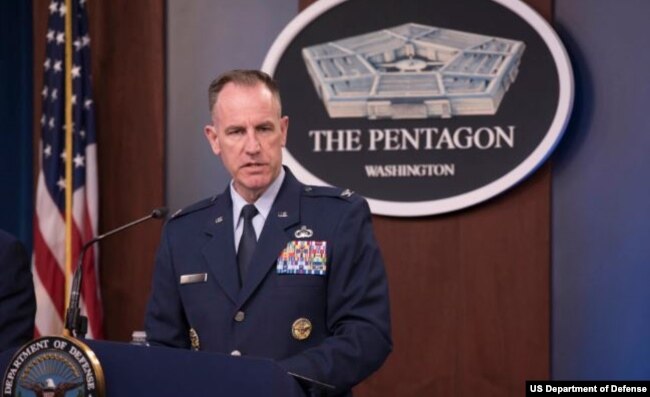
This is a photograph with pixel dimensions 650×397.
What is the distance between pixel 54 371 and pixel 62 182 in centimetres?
265

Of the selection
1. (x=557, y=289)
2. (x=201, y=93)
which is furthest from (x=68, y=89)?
(x=557, y=289)

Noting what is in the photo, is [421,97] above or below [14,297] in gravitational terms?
above

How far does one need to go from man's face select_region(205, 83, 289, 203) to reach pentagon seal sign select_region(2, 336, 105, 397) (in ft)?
2.09

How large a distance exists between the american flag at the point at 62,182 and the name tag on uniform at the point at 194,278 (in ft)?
6.64

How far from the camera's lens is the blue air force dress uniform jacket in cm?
235

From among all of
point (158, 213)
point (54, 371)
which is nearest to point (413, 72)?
point (158, 213)

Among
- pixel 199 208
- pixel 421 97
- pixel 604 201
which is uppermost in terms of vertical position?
pixel 421 97

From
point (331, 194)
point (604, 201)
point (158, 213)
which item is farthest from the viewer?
point (604, 201)

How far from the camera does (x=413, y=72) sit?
4.14 meters

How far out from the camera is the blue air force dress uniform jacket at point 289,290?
2354mm

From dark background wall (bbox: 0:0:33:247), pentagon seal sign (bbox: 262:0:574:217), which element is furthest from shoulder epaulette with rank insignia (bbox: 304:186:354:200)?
dark background wall (bbox: 0:0:33:247)

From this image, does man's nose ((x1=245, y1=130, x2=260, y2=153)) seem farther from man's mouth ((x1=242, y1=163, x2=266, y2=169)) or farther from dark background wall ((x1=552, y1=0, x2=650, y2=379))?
dark background wall ((x1=552, y1=0, x2=650, y2=379))

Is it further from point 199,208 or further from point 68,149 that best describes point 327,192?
point 68,149

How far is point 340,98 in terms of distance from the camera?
13.9ft
